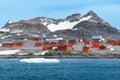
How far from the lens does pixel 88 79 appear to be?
88.9 metres

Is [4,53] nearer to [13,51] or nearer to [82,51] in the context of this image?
[13,51]

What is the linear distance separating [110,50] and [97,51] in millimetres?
5611

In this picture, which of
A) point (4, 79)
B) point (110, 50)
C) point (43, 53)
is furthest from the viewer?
point (110, 50)

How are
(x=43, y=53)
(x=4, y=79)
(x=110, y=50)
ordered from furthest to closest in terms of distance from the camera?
(x=110, y=50)
(x=43, y=53)
(x=4, y=79)

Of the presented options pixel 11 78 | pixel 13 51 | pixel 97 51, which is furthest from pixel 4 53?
pixel 11 78

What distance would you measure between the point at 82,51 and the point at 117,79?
4199 inches

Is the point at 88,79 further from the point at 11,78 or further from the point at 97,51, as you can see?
the point at 97,51

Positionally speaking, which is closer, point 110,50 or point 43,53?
point 43,53

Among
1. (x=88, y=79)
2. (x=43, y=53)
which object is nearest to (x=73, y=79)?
(x=88, y=79)

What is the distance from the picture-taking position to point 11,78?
90688 mm

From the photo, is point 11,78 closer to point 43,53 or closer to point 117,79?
point 117,79

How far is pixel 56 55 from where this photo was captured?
188 m

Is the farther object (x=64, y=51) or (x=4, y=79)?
(x=64, y=51)

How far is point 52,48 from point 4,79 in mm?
112342
